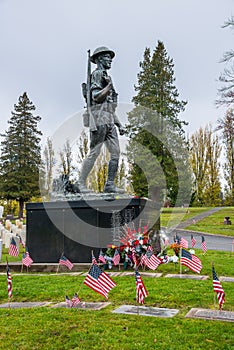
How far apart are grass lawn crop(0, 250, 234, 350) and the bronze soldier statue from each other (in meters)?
4.06

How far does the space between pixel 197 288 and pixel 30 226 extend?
505 centimetres

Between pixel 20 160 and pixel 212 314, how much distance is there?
1662 inches

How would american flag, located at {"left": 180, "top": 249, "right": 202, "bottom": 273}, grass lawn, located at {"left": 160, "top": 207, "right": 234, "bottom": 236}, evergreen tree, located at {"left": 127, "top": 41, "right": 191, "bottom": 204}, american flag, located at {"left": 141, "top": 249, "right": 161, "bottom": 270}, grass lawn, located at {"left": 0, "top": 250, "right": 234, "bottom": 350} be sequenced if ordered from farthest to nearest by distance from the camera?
evergreen tree, located at {"left": 127, "top": 41, "right": 191, "bottom": 204}, grass lawn, located at {"left": 160, "top": 207, "right": 234, "bottom": 236}, american flag, located at {"left": 141, "top": 249, "right": 161, "bottom": 270}, american flag, located at {"left": 180, "top": 249, "right": 202, "bottom": 273}, grass lawn, located at {"left": 0, "top": 250, "right": 234, "bottom": 350}

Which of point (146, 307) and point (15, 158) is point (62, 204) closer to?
point (146, 307)

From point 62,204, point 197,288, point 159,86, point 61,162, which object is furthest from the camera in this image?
point 159,86

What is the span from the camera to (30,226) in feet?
31.5

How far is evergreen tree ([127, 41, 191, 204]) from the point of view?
116 ft

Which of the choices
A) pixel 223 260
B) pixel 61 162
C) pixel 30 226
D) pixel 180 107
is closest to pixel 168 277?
pixel 223 260

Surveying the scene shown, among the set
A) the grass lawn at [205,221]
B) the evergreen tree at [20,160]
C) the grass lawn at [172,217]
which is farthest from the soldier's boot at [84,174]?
the evergreen tree at [20,160]

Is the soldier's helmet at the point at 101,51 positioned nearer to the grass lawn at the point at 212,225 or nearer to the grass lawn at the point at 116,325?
the grass lawn at the point at 116,325

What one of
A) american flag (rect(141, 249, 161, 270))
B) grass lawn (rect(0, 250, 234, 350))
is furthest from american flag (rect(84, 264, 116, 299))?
american flag (rect(141, 249, 161, 270))

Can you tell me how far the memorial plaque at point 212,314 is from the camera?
4.50 m

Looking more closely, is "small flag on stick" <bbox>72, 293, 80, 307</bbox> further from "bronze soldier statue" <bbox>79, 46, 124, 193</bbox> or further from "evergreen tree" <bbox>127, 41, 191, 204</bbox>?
"evergreen tree" <bbox>127, 41, 191, 204</bbox>

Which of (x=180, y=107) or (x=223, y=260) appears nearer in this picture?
(x=223, y=260)
